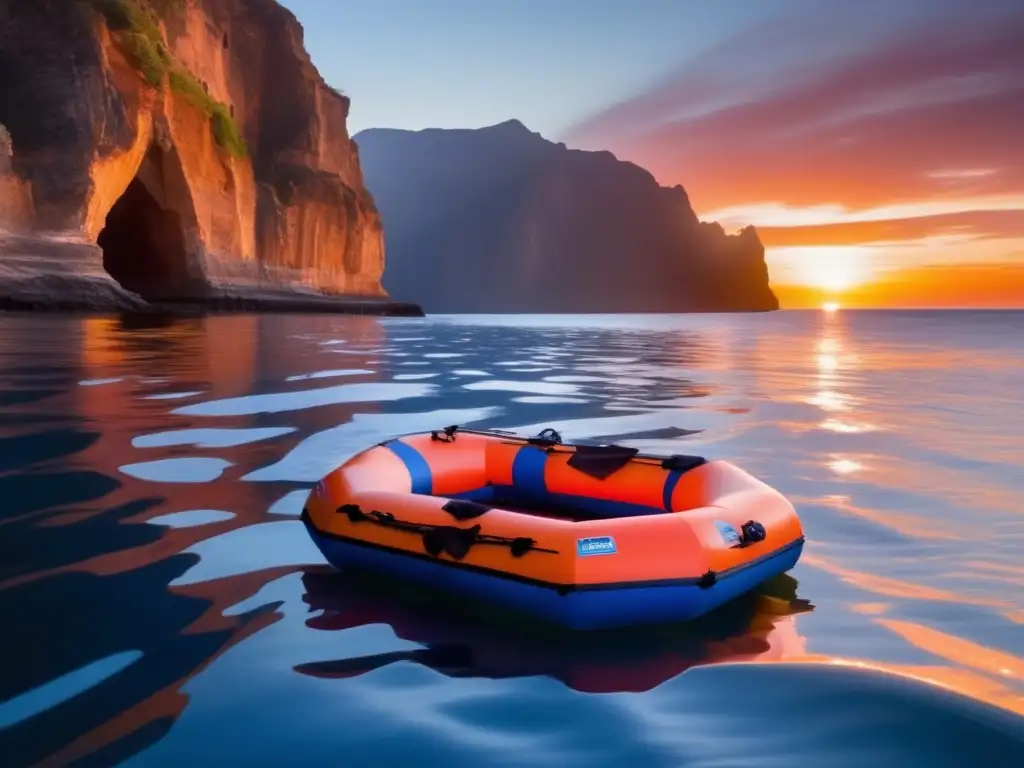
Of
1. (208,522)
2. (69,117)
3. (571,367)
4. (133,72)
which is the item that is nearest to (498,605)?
(208,522)

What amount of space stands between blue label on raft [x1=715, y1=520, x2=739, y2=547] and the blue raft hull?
114 mm

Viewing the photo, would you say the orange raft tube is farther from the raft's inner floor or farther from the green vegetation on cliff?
the green vegetation on cliff

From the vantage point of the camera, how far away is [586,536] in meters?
3.21

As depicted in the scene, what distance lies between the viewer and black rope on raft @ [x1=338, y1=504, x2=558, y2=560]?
3258 millimetres

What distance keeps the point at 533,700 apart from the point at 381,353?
53.1ft

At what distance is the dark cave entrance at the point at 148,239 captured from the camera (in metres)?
32.6

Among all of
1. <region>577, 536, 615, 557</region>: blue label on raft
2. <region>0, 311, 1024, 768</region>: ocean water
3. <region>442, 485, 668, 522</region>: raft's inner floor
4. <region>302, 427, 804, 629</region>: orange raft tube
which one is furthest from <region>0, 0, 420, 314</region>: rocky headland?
<region>577, 536, 615, 557</region>: blue label on raft

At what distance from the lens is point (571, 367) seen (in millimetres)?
16594

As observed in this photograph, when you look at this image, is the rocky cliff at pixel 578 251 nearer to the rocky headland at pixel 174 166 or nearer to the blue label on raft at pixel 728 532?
the rocky headland at pixel 174 166

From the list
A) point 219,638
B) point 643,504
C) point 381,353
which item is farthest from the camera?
point 381,353

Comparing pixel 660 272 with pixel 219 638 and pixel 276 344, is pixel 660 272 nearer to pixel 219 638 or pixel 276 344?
pixel 276 344

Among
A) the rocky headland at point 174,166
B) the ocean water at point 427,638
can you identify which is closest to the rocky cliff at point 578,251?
the rocky headland at point 174,166

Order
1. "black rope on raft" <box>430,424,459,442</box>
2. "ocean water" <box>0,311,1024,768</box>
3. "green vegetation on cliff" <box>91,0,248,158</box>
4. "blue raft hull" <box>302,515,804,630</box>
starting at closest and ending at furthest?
"ocean water" <box>0,311,1024,768</box> < "blue raft hull" <box>302,515,804,630</box> < "black rope on raft" <box>430,424,459,442</box> < "green vegetation on cliff" <box>91,0,248,158</box>

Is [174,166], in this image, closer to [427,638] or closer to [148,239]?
[148,239]
